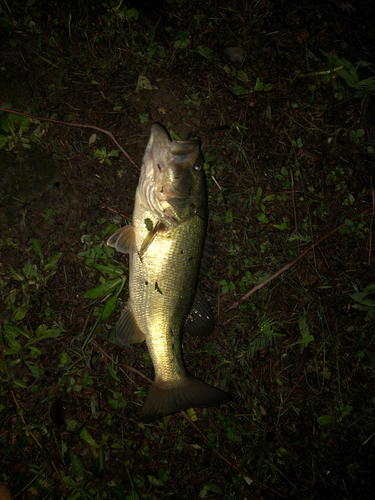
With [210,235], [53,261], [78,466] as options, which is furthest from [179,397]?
[53,261]

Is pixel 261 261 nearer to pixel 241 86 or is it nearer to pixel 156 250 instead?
pixel 156 250

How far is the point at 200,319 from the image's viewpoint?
9.02ft

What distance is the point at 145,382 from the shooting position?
291 cm

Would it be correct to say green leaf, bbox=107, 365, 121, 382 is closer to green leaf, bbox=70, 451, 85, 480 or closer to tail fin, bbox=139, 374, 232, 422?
tail fin, bbox=139, 374, 232, 422

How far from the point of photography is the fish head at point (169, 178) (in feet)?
7.96

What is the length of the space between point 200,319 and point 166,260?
0.74 meters

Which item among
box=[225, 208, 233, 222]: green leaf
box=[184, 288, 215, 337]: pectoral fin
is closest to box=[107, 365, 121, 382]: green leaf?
box=[184, 288, 215, 337]: pectoral fin

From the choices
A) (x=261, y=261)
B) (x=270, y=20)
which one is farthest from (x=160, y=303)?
(x=270, y=20)

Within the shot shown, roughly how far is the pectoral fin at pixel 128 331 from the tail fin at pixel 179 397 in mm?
454

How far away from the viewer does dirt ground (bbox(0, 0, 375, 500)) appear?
283 centimetres

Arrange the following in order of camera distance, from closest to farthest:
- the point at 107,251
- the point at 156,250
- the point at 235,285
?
the point at 156,250
the point at 107,251
the point at 235,285

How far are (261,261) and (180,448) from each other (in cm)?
215

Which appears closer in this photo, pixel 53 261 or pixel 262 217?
pixel 53 261

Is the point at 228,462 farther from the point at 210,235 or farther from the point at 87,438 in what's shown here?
the point at 210,235
